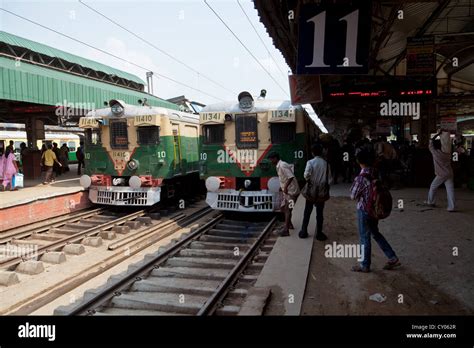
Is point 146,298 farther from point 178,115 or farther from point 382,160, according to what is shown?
point 382,160

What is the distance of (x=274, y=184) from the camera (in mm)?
8609

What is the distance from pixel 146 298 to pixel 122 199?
19.5 feet

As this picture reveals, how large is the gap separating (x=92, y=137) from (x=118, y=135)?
93 cm

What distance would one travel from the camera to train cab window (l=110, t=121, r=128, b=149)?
10867mm

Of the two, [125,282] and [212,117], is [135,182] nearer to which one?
[212,117]

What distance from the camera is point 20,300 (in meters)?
5.51

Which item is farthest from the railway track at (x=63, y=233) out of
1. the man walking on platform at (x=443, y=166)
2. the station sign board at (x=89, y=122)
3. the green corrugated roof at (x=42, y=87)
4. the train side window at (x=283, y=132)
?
the man walking on platform at (x=443, y=166)

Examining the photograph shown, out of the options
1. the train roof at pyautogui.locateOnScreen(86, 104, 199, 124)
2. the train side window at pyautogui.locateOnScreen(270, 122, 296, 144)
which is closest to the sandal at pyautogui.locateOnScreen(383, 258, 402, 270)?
the train side window at pyautogui.locateOnScreen(270, 122, 296, 144)

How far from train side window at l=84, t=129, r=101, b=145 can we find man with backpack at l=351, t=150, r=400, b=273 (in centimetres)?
847

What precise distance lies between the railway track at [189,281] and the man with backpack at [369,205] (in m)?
1.69

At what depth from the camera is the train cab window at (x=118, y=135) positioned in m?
10.9

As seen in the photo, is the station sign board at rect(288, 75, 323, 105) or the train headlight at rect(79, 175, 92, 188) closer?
the station sign board at rect(288, 75, 323, 105)

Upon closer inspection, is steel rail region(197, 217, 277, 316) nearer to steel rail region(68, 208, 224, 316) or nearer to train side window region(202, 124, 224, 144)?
steel rail region(68, 208, 224, 316)

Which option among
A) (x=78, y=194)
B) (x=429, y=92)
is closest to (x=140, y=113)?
(x=78, y=194)
